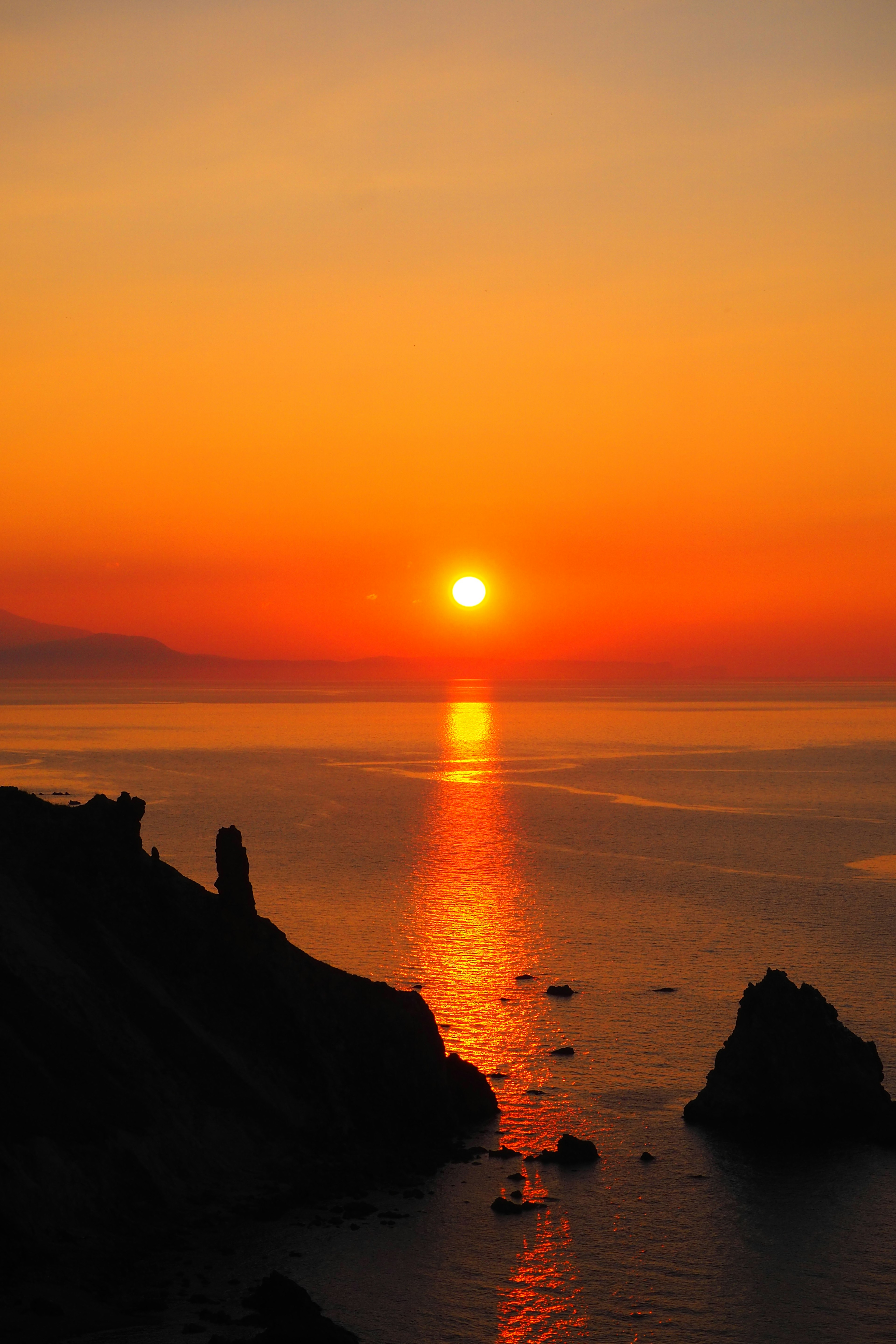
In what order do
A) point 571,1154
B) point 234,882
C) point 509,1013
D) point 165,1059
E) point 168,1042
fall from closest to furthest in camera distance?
1. point 165,1059
2. point 168,1042
3. point 571,1154
4. point 234,882
5. point 509,1013

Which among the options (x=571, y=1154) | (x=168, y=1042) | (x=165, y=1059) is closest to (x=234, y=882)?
(x=168, y=1042)

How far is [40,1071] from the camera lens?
127 ft

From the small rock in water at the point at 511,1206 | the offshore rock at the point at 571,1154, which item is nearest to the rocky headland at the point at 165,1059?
the small rock in water at the point at 511,1206

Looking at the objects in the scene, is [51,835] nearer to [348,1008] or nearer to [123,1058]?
[123,1058]

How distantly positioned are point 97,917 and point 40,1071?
26.4 ft

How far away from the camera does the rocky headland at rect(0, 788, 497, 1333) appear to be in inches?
1446

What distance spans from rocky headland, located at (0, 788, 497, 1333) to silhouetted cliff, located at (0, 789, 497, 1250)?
0.07 m

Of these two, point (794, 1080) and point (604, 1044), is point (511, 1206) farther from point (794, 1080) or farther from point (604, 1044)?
point (604, 1044)

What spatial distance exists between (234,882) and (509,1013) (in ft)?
76.8

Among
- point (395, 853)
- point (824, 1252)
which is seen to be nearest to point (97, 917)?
point (824, 1252)

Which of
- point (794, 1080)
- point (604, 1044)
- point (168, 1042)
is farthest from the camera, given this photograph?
point (604, 1044)

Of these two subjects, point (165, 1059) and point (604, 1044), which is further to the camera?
point (604, 1044)

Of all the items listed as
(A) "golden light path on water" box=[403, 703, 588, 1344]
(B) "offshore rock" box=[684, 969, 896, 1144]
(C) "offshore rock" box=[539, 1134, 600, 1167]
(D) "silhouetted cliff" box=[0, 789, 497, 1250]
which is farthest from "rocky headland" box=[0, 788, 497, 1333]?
(B) "offshore rock" box=[684, 969, 896, 1144]

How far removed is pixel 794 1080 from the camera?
48.7 meters
